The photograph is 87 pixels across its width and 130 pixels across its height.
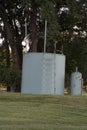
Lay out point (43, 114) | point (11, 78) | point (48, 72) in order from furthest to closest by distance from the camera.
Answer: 1. point (11, 78)
2. point (48, 72)
3. point (43, 114)

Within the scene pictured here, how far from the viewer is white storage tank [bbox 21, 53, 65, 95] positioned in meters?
28.6

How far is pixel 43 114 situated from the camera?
15883 mm

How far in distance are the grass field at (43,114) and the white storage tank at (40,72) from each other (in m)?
6.95

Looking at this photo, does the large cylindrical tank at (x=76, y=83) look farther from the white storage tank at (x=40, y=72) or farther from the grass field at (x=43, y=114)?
the grass field at (x=43, y=114)

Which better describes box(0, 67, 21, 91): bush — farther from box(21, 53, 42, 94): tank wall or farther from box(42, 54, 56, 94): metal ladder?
box(42, 54, 56, 94): metal ladder

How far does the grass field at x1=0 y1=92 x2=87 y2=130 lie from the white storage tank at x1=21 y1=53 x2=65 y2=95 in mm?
6949

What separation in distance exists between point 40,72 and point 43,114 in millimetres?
12786

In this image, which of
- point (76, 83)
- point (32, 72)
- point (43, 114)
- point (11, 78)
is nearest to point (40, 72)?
point (32, 72)

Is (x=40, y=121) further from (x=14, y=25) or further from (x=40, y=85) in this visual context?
(x=14, y=25)

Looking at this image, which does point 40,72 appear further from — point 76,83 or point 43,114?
point 43,114

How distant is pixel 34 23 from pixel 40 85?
39.6 ft

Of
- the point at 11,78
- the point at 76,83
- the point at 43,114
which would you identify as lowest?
the point at 43,114

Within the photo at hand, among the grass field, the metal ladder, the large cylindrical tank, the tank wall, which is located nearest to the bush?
the large cylindrical tank

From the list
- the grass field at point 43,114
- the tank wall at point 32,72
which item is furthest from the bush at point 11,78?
the grass field at point 43,114
